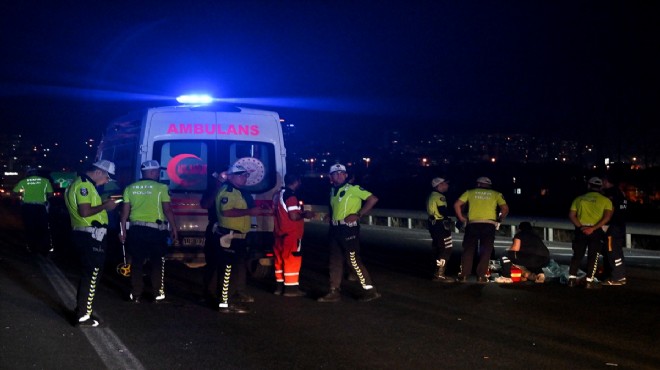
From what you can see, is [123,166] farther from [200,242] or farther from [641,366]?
[641,366]

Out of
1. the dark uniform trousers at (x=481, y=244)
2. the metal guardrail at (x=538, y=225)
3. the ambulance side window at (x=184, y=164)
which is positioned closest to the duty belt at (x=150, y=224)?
the ambulance side window at (x=184, y=164)

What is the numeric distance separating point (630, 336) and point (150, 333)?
181 inches

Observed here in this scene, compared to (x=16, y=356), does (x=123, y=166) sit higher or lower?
higher

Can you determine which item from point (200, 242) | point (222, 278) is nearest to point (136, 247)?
point (222, 278)

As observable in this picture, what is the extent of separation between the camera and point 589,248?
12578mm

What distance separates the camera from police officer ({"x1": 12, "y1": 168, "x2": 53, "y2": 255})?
17.2 meters

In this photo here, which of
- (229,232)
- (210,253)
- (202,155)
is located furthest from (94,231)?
(202,155)

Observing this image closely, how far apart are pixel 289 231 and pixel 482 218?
299 centimetres

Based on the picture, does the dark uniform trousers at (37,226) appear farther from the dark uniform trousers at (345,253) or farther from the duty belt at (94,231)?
the duty belt at (94,231)

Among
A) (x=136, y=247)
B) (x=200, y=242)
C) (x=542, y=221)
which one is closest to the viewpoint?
(x=136, y=247)

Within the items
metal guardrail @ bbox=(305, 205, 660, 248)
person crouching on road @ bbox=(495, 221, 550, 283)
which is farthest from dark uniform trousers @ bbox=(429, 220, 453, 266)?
metal guardrail @ bbox=(305, 205, 660, 248)

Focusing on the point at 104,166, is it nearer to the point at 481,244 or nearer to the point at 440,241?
the point at 440,241

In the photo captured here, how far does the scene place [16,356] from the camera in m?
7.64

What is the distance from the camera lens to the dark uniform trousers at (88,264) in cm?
920
